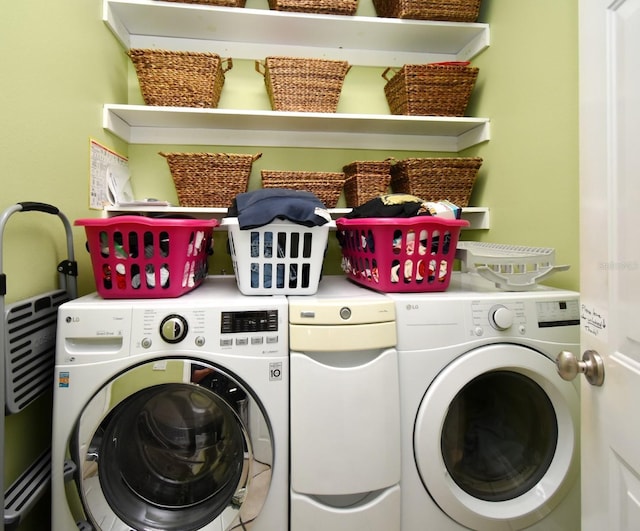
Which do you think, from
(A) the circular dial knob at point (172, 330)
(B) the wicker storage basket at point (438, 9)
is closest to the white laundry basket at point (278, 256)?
(A) the circular dial knob at point (172, 330)

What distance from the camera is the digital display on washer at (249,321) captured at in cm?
104

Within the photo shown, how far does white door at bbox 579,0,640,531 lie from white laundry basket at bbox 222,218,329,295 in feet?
2.32

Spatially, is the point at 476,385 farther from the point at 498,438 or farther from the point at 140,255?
the point at 140,255

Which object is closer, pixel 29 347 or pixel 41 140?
pixel 29 347

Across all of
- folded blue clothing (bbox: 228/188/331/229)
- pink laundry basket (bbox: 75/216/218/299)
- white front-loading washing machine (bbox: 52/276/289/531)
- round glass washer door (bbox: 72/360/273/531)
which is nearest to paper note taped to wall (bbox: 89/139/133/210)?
pink laundry basket (bbox: 75/216/218/299)

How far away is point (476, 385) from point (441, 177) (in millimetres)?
860

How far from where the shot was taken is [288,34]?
5.60 feet

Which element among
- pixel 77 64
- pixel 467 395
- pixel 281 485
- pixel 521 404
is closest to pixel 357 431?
pixel 281 485

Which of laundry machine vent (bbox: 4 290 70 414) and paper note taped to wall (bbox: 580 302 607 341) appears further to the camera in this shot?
laundry machine vent (bbox: 4 290 70 414)

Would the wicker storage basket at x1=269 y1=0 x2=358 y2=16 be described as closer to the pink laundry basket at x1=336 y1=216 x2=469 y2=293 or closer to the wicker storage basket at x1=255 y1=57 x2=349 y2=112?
the wicker storage basket at x1=255 y1=57 x2=349 y2=112

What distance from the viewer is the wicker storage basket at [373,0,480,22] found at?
1.60 m

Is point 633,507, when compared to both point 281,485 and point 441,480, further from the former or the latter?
point 281,485

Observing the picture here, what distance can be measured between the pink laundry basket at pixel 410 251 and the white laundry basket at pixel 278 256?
0.17 m

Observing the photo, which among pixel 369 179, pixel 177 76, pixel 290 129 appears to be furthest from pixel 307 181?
pixel 177 76
